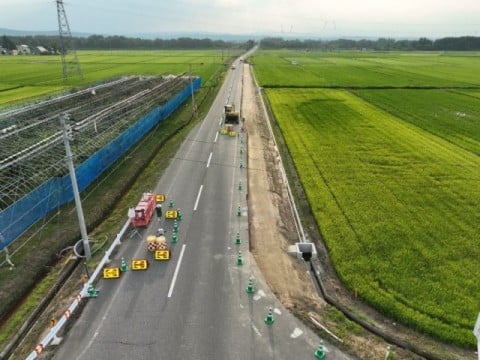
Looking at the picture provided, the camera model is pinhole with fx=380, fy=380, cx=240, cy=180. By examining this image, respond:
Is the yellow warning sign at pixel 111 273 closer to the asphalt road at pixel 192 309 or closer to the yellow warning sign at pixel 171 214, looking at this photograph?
the asphalt road at pixel 192 309

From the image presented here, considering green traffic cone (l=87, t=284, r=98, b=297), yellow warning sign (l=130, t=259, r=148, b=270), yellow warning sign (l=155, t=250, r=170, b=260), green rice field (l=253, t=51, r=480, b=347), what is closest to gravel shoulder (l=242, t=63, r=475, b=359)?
green rice field (l=253, t=51, r=480, b=347)

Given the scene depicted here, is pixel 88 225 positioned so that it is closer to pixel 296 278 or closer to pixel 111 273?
pixel 111 273

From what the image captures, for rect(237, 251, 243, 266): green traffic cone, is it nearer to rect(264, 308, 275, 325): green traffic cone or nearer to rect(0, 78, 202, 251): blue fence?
rect(264, 308, 275, 325): green traffic cone

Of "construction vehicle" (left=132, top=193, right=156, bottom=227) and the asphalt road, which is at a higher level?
"construction vehicle" (left=132, top=193, right=156, bottom=227)

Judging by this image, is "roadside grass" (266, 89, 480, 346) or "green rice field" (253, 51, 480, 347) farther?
"green rice field" (253, 51, 480, 347)

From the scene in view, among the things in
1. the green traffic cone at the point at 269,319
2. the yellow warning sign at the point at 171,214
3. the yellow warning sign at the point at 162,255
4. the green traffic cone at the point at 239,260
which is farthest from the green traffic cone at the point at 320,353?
the yellow warning sign at the point at 171,214

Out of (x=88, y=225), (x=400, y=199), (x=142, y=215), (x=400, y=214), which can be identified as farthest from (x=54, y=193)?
(x=400, y=199)

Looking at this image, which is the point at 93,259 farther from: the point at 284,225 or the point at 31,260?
the point at 284,225

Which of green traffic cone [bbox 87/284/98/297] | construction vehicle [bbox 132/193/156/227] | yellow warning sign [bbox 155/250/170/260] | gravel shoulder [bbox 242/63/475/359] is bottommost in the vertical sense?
gravel shoulder [bbox 242/63/475/359]
